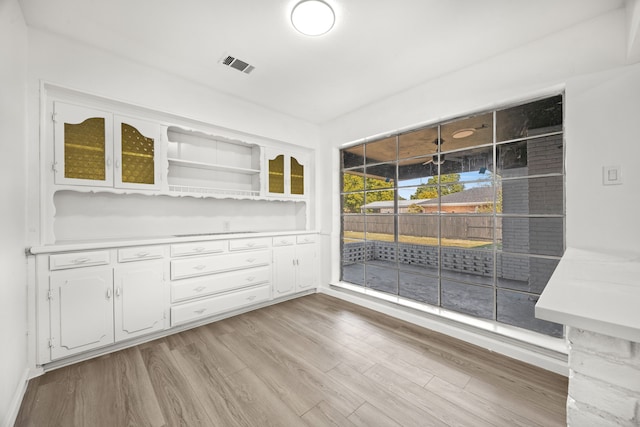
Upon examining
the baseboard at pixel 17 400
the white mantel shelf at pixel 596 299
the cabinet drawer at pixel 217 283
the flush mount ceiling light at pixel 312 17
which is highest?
the flush mount ceiling light at pixel 312 17

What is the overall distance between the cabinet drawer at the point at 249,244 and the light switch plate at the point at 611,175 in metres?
3.11

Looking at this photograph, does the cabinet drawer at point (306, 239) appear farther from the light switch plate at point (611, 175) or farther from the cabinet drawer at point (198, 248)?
the light switch plate at point (611, 175)

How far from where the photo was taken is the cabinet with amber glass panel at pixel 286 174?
3508 mm

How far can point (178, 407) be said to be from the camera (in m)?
1.58

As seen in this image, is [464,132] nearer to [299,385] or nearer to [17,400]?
A: [299,385]

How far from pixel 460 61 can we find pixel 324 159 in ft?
6.90

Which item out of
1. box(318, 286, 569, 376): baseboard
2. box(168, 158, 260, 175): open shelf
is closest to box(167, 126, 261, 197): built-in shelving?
box(168, 158, 260, 175): open shelf

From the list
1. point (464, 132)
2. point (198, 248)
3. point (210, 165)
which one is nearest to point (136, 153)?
point (210, 165)

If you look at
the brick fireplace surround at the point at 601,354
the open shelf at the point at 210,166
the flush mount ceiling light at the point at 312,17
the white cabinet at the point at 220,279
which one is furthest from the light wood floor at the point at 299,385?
the flush mount ceiling light at the point at 312,17

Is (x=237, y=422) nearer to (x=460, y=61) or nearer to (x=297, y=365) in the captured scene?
(x=297, y=365)

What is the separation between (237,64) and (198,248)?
1.90m

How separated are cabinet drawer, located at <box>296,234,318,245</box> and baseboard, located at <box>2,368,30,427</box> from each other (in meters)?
2.66

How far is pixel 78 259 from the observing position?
203 centimetres

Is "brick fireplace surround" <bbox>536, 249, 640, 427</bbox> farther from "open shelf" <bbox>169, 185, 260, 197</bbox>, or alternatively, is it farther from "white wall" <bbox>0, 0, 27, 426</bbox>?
"open shelf" <bbox>169, 185, 260, 197</bbox>
